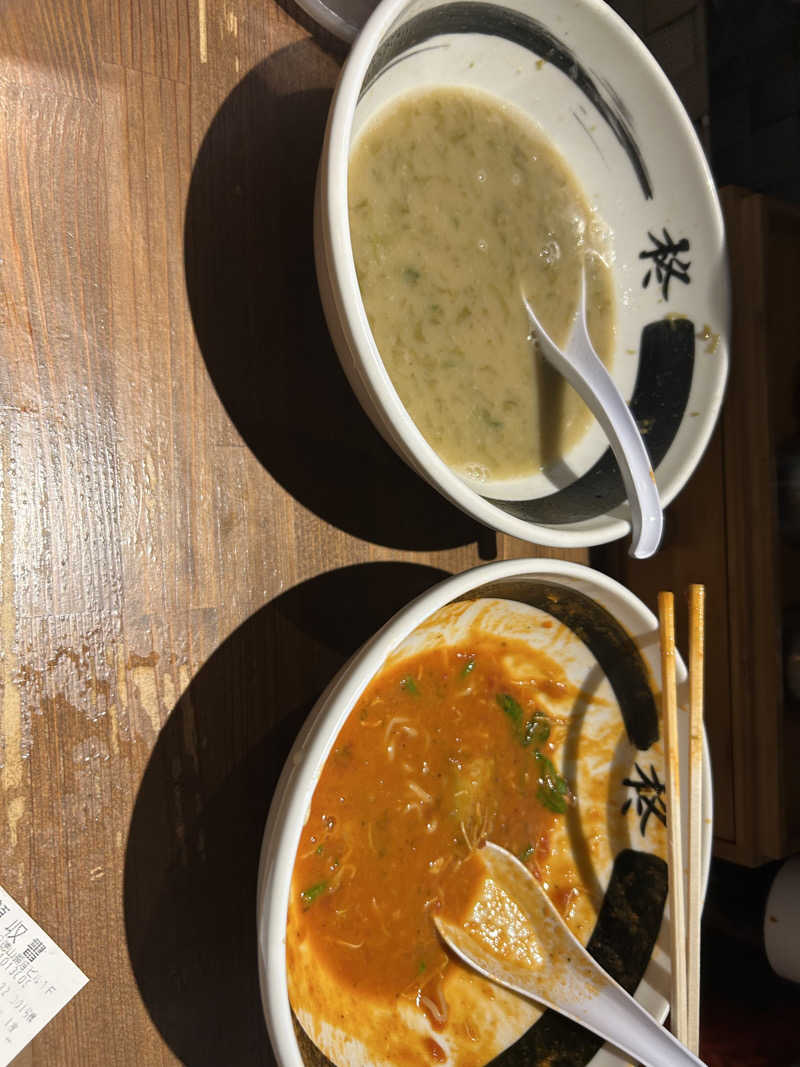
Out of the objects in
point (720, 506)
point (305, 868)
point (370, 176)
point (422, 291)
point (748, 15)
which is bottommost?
point (305, 868)

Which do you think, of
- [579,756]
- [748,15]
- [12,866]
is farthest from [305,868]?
[748,15]

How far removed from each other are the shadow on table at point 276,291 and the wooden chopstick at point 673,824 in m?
0.46

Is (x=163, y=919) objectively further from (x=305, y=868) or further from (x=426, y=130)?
(x=426, y=130)

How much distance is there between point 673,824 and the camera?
1206 millimetres

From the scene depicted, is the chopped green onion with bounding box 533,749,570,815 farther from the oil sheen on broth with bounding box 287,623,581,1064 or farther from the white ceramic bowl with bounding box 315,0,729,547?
the white ceramic bowl with bounding box 315,0,729,547

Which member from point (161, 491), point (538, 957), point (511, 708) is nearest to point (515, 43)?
point (161, 491)

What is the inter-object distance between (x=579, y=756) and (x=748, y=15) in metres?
1.49

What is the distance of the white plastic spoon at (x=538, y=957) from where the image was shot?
1.17 m

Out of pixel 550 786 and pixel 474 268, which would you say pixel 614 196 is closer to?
pixel 474 268

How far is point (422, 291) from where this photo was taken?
1.13 meters

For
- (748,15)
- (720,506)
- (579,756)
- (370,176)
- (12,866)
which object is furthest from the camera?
(748,15)

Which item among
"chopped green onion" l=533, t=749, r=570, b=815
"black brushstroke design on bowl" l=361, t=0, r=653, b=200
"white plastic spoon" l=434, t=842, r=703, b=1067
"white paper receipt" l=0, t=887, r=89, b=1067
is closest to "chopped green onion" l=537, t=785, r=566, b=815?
"chopped green onion" l=533, t=749, r=570, b=815

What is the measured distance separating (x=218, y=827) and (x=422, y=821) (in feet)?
0.91

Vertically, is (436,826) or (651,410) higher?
(651,410)
